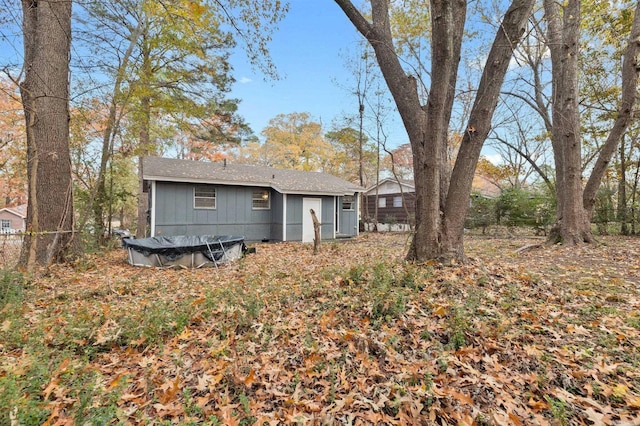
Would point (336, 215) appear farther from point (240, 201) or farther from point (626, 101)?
point (626, 101)

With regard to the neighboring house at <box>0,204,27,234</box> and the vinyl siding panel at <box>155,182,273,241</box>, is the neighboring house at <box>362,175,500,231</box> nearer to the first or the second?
the vinyl siding panel at <box>155,182,273,241</box>

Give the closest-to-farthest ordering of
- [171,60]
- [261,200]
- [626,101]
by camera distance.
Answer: [626,101] < [171,60] < [261,200]

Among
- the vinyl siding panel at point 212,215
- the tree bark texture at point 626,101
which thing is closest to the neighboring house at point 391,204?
the vinyl siding panel at point 212,215

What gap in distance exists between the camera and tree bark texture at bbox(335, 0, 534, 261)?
4.47 m

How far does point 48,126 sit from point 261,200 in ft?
25.9

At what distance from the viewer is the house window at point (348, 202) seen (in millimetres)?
15602

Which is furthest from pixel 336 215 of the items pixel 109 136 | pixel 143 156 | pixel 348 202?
pixel 109 136

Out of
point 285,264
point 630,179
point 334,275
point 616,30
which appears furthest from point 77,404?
point 630,179

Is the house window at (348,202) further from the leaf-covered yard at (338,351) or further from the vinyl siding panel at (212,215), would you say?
the leaf-covered yard at (338,351)

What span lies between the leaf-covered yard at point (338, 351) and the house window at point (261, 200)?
835 centimetres

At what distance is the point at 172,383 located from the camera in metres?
2.49

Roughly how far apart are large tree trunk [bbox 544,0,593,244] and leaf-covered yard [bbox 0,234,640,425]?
424 centimetres

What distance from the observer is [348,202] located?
15719 millimetres

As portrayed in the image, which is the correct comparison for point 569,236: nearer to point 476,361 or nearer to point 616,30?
point 616,30
